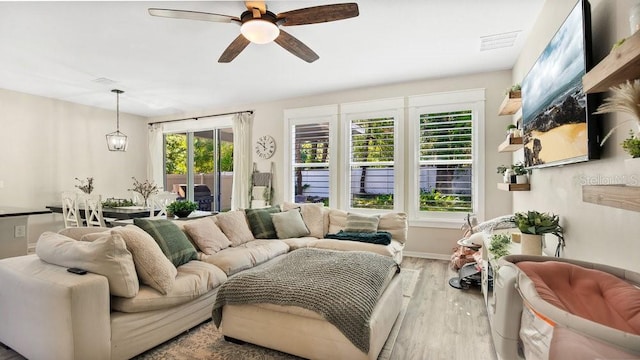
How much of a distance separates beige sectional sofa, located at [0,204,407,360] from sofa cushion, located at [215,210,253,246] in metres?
0.87

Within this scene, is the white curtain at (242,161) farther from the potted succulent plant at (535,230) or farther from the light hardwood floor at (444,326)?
the potted succulent plant at (535,230)

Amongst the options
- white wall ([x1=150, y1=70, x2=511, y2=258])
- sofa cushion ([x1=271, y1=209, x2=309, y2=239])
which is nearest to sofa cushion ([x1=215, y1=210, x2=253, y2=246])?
sofa cushion ([x1=271, y1=209, x2=309, y2=239])

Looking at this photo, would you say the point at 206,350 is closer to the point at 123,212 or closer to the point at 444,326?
the point at 444,326

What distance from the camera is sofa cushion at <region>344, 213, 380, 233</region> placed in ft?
13.1

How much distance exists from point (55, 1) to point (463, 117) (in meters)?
4.79

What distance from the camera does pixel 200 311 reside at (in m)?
2.50

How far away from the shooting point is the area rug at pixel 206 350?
6.81ft

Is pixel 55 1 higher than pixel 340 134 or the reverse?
higher

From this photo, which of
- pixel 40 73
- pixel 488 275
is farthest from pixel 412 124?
pixel 40 73

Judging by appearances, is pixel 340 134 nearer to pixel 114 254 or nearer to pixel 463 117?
pixel 463 117

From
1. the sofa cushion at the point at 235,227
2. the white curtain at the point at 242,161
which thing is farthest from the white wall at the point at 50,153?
the sofa cushion at the point at 235,227

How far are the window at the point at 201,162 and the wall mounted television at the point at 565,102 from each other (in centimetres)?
553

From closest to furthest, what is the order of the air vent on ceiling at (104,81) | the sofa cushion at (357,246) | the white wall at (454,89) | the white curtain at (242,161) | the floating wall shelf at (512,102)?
the floating wall shelf at (512,102), the sofa cushion at (357,246), the white wall at (454,89), the air vent on ceiling at (104,81), the white curtain at (242,161)

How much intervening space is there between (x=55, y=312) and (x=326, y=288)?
160cm
